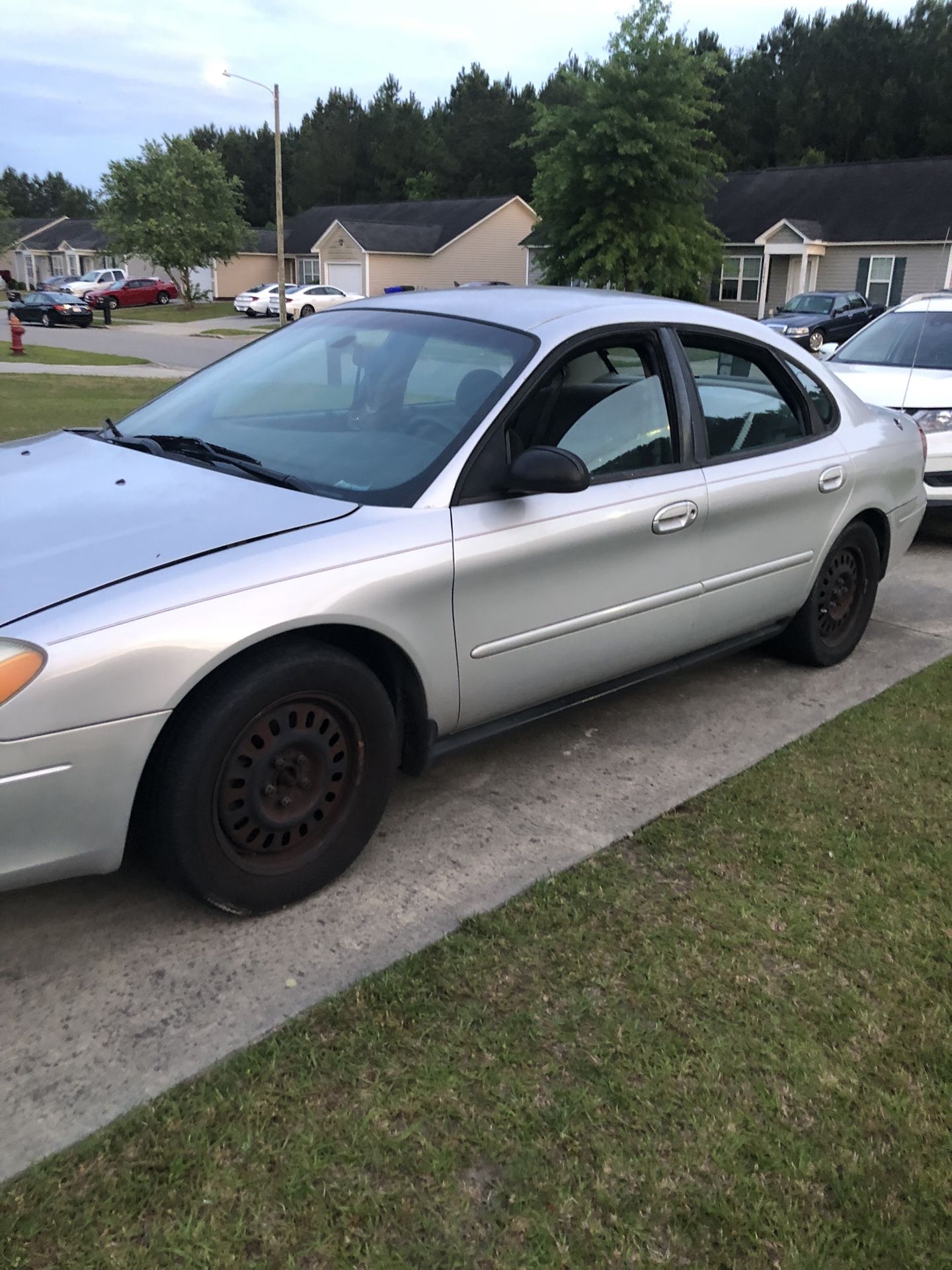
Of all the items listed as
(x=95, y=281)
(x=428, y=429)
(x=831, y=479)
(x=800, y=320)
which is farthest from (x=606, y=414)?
(x=95, y=281)

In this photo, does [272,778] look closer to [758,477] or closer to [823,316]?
[758,477]

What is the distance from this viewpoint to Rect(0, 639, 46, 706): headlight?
7.41ft

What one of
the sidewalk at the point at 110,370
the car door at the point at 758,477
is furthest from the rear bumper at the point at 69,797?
the sidewalk at the point at 110,370

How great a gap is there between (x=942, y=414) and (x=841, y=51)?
7199 cm

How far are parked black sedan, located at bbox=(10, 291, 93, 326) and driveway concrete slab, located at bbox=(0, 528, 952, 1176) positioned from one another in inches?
1583

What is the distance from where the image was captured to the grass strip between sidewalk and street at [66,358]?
75.5 ft

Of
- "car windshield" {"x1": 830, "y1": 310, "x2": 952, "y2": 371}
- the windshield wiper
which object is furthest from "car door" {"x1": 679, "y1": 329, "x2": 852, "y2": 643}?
"car windshield" {"x1": 830, "y1": 310, "x2": 952, "y2": 371}

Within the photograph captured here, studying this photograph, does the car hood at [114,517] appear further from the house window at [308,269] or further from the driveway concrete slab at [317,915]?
the house window at [308,269]

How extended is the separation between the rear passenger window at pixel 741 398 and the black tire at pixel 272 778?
1859mm

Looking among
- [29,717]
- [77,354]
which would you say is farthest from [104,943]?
[77,354]

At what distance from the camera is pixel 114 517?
2.81m

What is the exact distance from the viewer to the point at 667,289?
29000 mm

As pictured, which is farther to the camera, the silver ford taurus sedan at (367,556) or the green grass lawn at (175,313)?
the green grass lawn at (175,313)

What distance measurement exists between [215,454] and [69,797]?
4.26 feet
